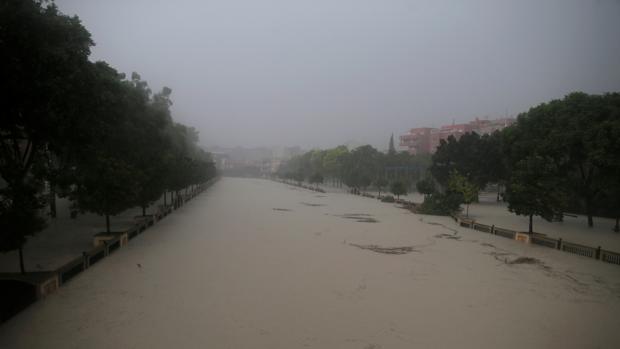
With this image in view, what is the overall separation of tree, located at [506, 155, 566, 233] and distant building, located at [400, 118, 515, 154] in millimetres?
91817

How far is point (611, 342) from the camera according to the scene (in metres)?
8.66

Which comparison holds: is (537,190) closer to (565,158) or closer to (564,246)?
(564,246)

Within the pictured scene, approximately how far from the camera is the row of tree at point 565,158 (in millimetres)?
21297

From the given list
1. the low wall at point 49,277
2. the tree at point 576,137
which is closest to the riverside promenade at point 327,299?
the low wall at point 49,277

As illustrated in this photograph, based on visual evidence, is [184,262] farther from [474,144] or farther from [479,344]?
[474,144]

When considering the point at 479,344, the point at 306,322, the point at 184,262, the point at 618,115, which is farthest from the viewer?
the point at 618,115

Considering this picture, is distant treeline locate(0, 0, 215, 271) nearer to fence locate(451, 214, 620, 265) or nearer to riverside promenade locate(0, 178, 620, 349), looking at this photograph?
riverside promenade locate(0, 178, 620, 349)

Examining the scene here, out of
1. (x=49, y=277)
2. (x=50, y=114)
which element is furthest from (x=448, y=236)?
(x=50, y=114)

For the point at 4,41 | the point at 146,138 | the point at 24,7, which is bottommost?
the point at 146,138

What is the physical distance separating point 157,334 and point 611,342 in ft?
33.5

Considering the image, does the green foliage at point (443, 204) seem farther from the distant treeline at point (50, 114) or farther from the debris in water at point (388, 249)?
the distant treeline at point (50, 114)

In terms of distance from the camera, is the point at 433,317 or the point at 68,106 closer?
the point at 433,317

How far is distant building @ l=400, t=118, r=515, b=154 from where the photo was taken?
11250 centimetres

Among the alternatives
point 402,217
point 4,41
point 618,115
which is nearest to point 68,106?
point 4,41
